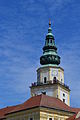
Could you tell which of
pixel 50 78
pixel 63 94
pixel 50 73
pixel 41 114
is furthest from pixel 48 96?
pixel 50 73

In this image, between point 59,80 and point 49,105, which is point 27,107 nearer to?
point 49,105

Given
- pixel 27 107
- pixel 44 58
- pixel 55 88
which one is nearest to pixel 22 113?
pixel 27 107

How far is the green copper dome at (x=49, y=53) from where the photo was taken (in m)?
83.7

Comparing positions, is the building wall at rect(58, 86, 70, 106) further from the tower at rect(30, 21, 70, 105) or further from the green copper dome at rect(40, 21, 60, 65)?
the green copper dome at rect(40, 21, 60, 65)

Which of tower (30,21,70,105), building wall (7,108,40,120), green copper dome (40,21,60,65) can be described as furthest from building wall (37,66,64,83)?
building wall (7,108,40,120)

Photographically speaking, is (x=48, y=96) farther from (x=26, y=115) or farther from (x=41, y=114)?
(x=41, y=114)

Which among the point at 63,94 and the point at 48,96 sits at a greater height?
the point at 63,94

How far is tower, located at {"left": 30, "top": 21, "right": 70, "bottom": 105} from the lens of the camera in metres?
79.7

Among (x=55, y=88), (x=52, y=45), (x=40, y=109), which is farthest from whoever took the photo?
(x=52, y=45)

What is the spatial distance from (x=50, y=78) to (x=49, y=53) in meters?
6.15

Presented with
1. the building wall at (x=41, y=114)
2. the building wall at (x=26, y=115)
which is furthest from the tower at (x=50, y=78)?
the building wall at (x=26, y=115)

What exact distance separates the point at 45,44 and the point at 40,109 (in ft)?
92.1

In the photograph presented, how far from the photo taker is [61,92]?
80.5m

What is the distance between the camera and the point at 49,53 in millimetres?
85000
